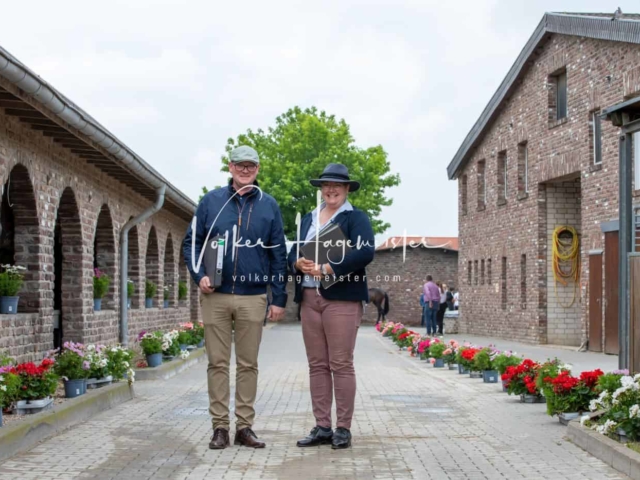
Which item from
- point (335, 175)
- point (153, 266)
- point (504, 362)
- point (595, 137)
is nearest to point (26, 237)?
point (504, 362)

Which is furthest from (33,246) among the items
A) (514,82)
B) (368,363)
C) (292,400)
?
(514,82)

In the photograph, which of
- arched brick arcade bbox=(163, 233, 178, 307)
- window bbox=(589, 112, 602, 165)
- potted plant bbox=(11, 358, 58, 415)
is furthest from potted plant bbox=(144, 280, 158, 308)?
potted plant bbox=(11, 358, 58, 415)

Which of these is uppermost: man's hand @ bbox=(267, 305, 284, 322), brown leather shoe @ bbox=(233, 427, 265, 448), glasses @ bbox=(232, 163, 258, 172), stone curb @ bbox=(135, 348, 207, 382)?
glasses @ bbox=(232, 163, 258, 172)

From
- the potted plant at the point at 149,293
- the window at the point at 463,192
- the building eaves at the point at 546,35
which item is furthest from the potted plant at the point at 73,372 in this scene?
the window at the point at 463,192

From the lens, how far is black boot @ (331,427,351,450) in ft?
25.3

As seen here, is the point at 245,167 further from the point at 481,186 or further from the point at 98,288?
the point at 481,186

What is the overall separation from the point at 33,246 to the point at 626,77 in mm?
12458

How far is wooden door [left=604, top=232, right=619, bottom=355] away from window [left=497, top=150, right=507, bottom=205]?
9324 millimetres

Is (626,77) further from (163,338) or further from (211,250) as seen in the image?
(211,250)

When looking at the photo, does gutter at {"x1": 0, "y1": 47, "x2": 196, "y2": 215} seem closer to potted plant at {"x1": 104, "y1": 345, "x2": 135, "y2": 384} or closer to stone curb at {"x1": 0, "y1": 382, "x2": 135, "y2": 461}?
potted plant at {"x1": 104, "y1": 345, "x2": 135, "y2": 384}

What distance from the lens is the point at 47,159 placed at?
13102mm

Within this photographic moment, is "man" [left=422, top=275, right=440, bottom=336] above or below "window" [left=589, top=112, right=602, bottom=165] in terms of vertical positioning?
below

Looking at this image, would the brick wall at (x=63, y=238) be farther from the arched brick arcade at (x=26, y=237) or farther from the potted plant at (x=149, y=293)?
the potted plant at (x=149, y=293)

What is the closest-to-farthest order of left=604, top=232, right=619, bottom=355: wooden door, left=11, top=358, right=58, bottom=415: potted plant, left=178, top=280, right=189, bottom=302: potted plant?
left=11, top=358, right=58, bottom=415: potted plant → left=604, top=232, right=619, bottom=355: wooden door → left=178, top=280, right=189, bottom=302: potted plant
